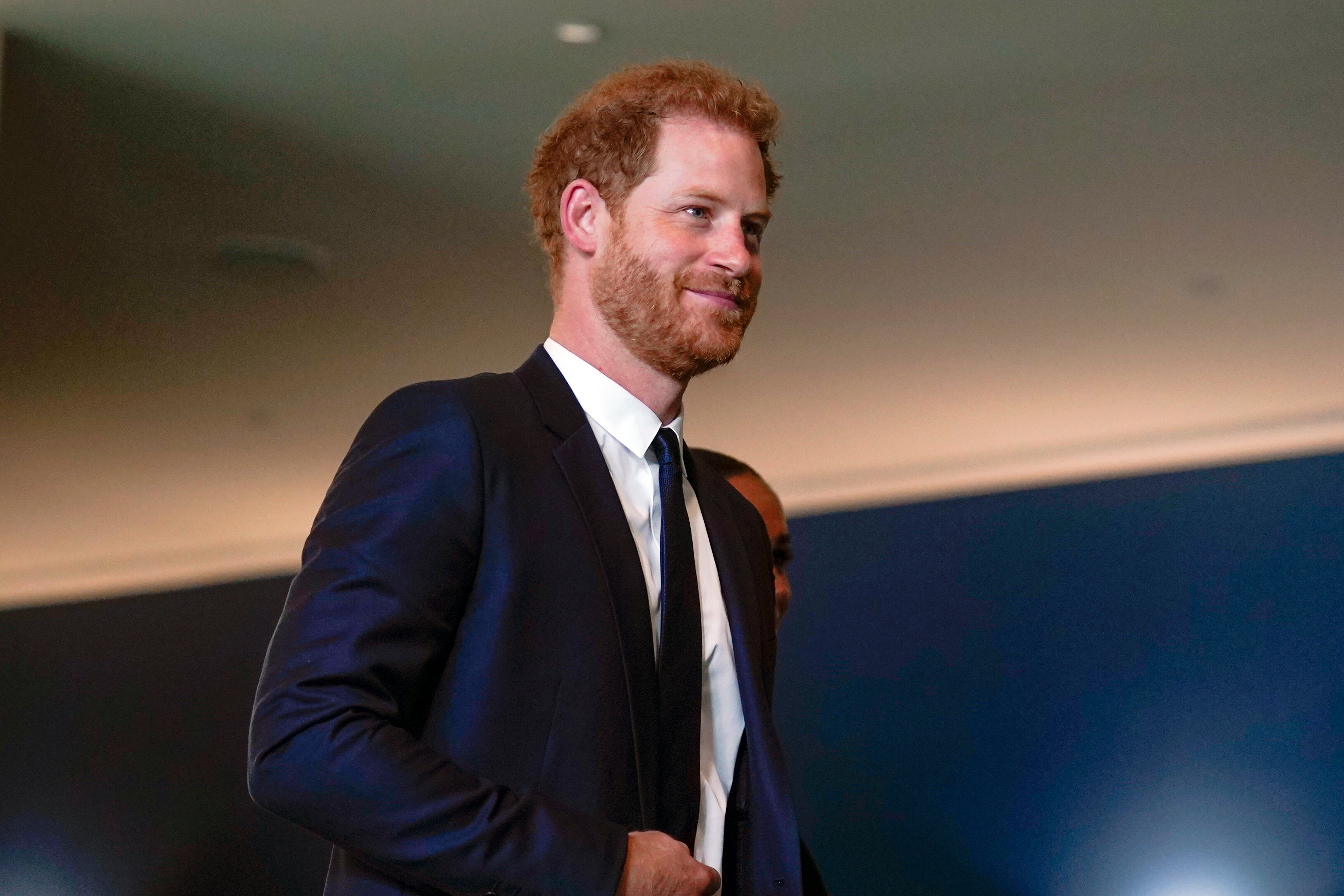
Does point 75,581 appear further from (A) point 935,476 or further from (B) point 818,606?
(A) point 935,476

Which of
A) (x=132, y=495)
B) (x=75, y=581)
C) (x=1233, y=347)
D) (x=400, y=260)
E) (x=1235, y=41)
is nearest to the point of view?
(x=1235, y=41)

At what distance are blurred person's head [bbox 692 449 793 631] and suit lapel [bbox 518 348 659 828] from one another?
1299 mm

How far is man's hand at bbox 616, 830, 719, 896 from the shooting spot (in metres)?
1.03

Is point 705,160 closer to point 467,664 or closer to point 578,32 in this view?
point 467,664

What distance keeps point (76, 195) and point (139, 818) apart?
4.27m

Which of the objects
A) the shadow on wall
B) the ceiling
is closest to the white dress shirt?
the ceiling

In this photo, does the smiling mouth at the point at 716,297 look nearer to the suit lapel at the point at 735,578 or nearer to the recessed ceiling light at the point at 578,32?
the suit lapel at the point at 735,578

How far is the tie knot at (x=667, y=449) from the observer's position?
1313mm

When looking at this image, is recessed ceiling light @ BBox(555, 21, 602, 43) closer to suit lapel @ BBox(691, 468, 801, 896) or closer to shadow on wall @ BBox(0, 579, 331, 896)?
suit lapel @ BBox(691, 468, 801, 896)

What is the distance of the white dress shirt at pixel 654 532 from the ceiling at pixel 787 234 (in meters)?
2.19

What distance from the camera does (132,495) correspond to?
23.7 ft

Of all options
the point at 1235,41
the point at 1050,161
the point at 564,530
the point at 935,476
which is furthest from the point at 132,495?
the point at 564,530

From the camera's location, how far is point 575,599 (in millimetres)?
1127

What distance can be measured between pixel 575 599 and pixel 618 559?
0.07 meters
